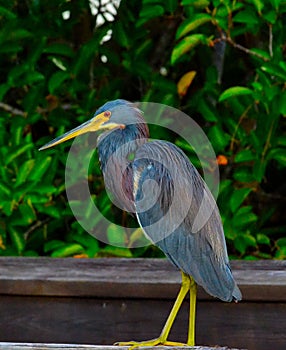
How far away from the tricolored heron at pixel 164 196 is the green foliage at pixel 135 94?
129 centimetres

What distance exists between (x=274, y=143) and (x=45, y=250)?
109 centimetres

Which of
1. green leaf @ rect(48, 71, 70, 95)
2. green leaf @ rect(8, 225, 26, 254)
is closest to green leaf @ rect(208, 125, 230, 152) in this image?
green leaf @ rect(48, 71, 70, 95)

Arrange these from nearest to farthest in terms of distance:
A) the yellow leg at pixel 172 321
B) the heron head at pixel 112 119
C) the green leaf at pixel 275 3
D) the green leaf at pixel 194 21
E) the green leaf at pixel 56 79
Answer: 1. the yellow leg at pixel 172 321
2. the heron head at pixel 112 119
3. the green leaf at pixel 275 3
4. the green leaf at pixel 194 21
5. the green leaf at pixel 56 79

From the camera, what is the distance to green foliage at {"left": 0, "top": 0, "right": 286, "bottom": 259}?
143 inches

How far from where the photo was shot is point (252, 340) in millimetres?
2441

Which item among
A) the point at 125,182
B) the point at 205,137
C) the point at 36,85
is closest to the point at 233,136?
the point at 205,137

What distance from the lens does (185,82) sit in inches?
159

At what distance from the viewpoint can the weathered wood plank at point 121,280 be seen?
2.44m

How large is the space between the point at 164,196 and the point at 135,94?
2.24m

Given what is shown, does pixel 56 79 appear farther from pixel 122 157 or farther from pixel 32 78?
pixel 122 157

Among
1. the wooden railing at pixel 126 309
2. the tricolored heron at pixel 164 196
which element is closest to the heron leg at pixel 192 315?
the tricolored heron at pixel 164 196

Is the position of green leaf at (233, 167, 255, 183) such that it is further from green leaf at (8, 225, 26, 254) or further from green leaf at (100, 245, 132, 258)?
green leaf at (8, 225, 26, 254)

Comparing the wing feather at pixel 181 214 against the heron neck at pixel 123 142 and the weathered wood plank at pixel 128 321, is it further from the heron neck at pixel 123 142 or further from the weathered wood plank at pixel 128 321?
the weathered wood plank at pixel 128 321

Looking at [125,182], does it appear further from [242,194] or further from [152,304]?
[242,194]
